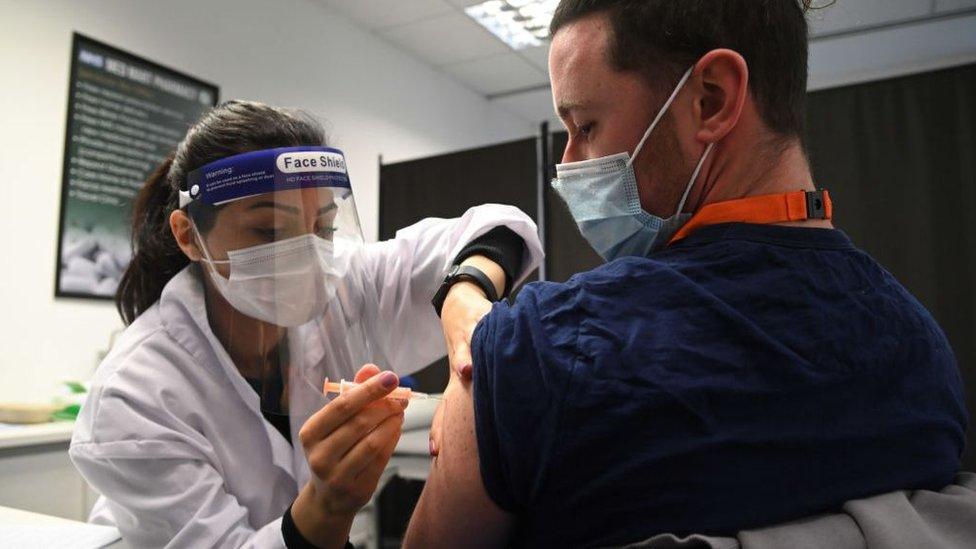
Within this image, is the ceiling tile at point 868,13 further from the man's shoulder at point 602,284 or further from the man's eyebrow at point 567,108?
the man's shoulder at point 602,284

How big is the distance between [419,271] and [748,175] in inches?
32.3

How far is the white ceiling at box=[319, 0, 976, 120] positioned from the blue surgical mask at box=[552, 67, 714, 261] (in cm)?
329

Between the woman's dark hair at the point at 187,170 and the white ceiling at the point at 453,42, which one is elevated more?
the white ceiling at the point at 453,42

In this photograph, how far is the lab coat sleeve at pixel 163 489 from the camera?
1.05m

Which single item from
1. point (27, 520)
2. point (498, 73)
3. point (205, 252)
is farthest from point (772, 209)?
point (498, 73)

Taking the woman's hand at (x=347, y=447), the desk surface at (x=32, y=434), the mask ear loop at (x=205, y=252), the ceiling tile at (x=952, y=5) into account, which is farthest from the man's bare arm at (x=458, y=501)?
the ceiling tile at (x=952, y=5)

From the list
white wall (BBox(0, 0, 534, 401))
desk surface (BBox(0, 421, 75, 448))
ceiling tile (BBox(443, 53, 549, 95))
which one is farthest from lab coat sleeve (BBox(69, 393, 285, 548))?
ceiling tile (BBox(443, 53, 549, 95))

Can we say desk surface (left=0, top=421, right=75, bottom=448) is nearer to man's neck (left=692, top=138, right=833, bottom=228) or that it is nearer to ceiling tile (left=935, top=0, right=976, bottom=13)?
man's neck (left=692, top=138, right=833, bottom=228)

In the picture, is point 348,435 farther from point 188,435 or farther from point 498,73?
point 498,73

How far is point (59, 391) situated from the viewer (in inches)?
102

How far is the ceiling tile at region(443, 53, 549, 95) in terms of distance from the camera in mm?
4961

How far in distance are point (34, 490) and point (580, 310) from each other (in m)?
2.05

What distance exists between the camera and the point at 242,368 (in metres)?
1.17

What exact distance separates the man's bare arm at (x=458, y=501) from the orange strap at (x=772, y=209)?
35 cm
